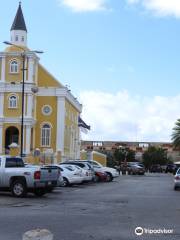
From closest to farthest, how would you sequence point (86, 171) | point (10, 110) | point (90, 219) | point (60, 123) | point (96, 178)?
1. point (90, 219)
2. point (86, 171)
3. point (96, 178)
4. point (10, 110)
5. point (60, 123)

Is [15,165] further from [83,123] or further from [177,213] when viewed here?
[83,123]

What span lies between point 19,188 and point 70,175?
10.9 meters

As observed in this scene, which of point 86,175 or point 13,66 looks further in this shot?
point 13,66

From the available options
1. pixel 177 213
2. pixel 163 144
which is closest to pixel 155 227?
pixel 177 213

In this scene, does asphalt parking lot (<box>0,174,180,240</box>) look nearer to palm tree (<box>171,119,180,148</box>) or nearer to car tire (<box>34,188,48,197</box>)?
car tire (<box>34,188,48,197</box>)

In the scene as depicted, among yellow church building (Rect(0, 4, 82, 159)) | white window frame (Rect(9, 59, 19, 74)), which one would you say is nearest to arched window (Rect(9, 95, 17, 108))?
yellow church building (Rect(0, 4, 82, 159))

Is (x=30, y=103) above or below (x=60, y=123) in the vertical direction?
above

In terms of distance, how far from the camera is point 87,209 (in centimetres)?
1859

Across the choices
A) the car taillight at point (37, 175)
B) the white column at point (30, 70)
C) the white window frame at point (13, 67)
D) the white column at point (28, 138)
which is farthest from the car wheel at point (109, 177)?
the white window frame at point (13, 67)

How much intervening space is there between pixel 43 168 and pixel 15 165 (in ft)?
4.45

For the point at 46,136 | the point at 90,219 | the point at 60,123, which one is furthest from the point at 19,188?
the point at 46,136

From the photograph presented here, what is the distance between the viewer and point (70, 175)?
115 feet

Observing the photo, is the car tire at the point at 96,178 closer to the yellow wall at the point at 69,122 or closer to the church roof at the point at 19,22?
the yellow wall at the point at 69,122

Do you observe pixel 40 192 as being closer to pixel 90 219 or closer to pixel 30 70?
pixel 90 219
